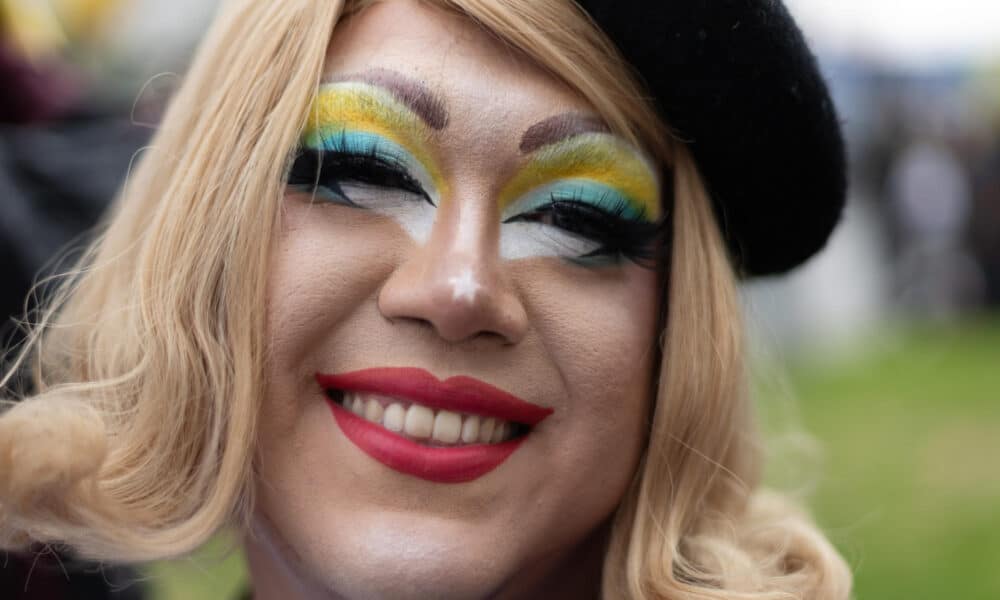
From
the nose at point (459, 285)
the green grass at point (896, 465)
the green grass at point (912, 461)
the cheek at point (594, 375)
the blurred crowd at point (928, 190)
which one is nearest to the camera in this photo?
the nose at point (459, 285)

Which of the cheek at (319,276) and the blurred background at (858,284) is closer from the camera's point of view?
the cheek at (319,276)

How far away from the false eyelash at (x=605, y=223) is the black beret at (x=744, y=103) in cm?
15

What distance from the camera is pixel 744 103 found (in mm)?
1547

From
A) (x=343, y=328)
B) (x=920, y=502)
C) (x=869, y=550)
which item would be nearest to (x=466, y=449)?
(x=343, y=328)

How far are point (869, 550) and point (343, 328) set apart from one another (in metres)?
3.74

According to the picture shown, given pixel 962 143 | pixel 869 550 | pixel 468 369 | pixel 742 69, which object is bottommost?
pixel 869 550

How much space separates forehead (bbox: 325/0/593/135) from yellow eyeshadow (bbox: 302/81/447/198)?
1.4 inches

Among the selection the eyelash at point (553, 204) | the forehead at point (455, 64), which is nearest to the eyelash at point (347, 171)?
the eyelash at point (553, 204)

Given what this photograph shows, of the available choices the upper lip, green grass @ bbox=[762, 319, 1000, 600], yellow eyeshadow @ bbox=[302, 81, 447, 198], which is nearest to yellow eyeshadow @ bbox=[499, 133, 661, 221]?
yellow eyeshadow @ bbox=[302, 81, 447, 198]

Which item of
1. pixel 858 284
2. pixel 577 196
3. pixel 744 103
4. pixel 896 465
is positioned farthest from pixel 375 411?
pixel 858 284

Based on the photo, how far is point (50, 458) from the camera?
1341 mm

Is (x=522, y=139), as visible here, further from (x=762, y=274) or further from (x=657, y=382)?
(x=762, y=274)

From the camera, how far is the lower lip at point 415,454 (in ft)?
4.73

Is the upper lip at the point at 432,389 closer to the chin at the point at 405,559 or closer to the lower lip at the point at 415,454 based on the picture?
the lower lip at the point at 415,454
